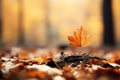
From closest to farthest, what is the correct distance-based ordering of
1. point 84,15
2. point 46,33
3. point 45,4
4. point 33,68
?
point 33,68 → point 45,4 → point 84,15 → point 46,33

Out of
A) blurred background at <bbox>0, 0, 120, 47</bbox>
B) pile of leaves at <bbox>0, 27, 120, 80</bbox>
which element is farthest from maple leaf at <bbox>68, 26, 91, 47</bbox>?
blurred background at <bbox>0, 0, 120, 47</bbox>

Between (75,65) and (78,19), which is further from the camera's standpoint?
(78,19)

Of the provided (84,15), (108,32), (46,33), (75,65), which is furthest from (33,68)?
(46,33)

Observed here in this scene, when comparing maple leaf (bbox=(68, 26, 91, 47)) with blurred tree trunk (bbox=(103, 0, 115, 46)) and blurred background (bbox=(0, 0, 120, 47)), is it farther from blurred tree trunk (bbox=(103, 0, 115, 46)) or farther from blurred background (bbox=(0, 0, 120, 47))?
blurred background (bbox=(0, 0, 120, 47))

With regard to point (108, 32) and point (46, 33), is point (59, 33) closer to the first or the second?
point (46, 33)

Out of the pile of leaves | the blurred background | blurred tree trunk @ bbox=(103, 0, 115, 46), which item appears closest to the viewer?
the pile of leaves

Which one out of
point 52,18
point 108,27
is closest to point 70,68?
point 108,27

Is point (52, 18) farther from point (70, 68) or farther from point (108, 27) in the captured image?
point (70, 68)

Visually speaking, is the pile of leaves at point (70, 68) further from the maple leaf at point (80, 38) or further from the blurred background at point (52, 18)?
the blurred background at point (52, 18)
